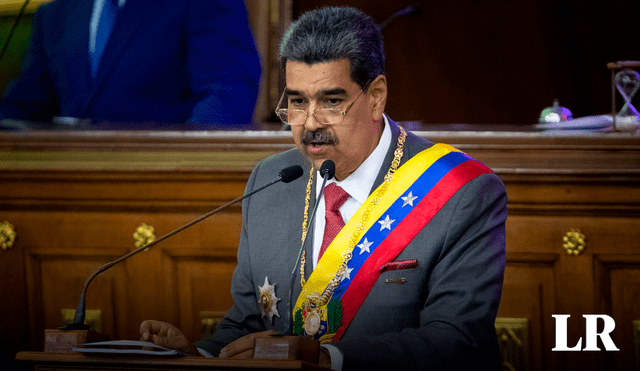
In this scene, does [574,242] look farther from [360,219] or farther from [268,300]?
[268,300]

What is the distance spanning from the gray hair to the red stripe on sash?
0.30 meters

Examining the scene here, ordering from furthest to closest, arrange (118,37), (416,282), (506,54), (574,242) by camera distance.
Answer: (506,54) < (118,37) < (574,242) < (416,282)

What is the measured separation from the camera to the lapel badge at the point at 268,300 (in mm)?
1625

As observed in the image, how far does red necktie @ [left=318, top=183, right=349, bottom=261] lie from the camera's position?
1.62 meters

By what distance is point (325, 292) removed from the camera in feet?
5.13

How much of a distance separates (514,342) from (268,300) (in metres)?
0.74

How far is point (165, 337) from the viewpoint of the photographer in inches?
54.2

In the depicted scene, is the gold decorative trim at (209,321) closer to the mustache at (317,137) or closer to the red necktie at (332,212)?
the red necktie at (332,212)

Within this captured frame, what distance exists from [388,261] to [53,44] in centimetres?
192

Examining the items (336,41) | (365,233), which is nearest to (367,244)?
(365,233)

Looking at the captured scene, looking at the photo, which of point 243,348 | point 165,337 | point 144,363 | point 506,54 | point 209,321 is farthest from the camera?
point 506,54

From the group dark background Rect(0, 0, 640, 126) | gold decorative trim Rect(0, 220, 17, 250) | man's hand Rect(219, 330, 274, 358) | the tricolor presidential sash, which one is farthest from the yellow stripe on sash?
dark background Rect(0, 0, 640, 126)

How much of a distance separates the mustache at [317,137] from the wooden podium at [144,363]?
2.07 ft

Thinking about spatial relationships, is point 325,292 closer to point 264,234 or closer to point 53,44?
point 264,234
